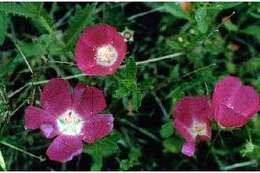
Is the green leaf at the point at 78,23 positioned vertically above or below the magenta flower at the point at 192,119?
above

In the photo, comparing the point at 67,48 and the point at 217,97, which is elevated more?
the point at 67,48

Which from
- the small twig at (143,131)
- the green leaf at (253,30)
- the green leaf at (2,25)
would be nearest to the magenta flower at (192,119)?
the small twig at (143,131)

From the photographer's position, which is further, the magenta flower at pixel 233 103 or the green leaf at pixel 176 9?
the green leaf at pixel 176 9

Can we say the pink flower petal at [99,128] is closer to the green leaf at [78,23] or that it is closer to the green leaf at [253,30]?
the green leaf at [78,23]

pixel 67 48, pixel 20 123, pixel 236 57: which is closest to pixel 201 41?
pixel 236 57

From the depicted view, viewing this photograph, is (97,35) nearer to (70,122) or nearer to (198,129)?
(70,122)

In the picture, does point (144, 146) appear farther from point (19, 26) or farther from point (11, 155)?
point (19, 26)
